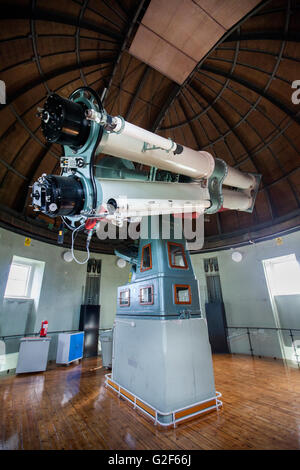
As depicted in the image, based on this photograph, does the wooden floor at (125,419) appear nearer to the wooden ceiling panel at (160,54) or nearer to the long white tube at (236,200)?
the long white tube at (236,200)

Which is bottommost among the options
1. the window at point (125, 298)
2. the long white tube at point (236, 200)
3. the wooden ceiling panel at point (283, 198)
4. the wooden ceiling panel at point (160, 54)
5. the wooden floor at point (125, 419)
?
the wooden floor at point (125, 419)

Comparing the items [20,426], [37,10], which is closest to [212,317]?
[20,426]

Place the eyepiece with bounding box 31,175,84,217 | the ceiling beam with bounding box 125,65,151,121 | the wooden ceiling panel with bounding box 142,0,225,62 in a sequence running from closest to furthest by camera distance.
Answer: the eyepiece with bounding box 31,175,84,217 < the wooden ceiling panel with bounding box 142,0,225,62 < the ceiling beam with bounding box 125,65,151,121

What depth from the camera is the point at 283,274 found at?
9617mm

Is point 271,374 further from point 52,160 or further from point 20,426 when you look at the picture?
point 52,160

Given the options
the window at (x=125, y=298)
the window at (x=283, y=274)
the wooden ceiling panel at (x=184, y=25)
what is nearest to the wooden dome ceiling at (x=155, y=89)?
the wooden ceiling panel at (x=184, y=25)

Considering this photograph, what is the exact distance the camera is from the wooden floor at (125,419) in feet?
11.0

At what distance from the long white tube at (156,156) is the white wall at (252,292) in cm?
744

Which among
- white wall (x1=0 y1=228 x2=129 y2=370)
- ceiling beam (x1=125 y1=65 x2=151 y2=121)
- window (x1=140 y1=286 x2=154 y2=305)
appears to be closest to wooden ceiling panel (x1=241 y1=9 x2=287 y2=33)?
ceiling beam (x1=125 y1=65 x2=151 y2=121)

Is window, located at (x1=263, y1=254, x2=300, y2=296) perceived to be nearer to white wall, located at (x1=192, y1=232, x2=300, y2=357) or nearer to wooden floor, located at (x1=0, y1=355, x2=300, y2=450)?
white wall, located at (x1=192, y1=232, x2=300, y2=357)

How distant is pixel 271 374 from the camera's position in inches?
277

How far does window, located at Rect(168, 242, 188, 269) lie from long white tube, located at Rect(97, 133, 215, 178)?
6.71ft

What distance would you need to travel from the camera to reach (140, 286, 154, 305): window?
4976 millimetres

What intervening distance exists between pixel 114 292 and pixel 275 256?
8933mm
